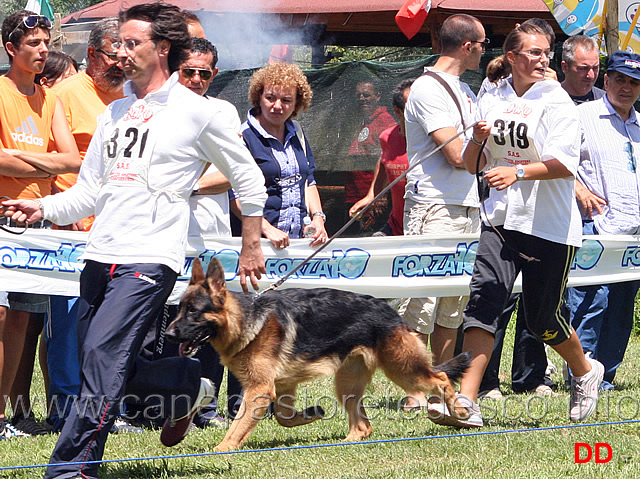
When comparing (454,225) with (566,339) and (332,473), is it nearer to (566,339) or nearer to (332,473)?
(566,339)

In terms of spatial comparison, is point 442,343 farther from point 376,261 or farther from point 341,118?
point 341,118

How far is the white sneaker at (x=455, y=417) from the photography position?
507cm

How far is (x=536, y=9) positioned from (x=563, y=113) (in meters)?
8.93

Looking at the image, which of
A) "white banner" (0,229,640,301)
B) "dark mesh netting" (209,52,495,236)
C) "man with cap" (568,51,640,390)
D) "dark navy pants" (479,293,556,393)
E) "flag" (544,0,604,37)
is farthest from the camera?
"dark mesh netting" (209,52,495,236)

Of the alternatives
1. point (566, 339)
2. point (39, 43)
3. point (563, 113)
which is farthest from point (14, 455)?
point (563, 113)

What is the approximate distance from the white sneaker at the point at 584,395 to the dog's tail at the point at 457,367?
2.35 feet

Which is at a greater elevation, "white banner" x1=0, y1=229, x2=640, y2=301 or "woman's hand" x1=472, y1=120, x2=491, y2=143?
"woman's hand" x1=472, y1=120, x2=491, y2=143

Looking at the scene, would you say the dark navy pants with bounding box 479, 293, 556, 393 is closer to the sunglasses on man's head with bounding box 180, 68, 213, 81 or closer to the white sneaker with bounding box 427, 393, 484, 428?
the white sneaker with bounding box 427, 393, 484, 428

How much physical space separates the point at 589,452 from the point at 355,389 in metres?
1.46

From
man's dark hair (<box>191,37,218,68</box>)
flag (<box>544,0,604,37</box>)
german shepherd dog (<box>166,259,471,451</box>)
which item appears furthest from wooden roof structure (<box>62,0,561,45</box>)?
german shepherd dog (<box>166,259,471,451</box>)

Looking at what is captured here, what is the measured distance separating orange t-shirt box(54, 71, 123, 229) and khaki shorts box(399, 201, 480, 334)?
2.22 metres

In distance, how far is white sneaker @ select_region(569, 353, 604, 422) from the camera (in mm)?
5297

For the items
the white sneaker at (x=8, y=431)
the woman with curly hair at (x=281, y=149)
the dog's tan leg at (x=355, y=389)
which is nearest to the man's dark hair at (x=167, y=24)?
the woman with curly hair at (x=281, y=149)

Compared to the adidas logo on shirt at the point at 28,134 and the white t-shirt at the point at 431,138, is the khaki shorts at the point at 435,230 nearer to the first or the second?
the white t-shirt at the point at 431,138
